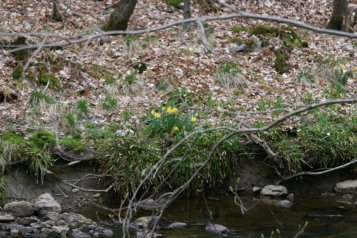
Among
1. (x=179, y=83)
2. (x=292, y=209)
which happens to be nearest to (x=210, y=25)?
(x=179, y=83)

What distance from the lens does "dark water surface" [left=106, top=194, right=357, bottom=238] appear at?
6680 millimetres

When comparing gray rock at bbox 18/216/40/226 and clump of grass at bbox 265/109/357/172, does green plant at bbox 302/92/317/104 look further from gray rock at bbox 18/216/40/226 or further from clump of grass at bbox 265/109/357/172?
gray rock at bbox 18/216/40/226

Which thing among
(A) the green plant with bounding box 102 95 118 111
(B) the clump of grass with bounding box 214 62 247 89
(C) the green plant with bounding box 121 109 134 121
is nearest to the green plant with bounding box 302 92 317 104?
(B) the clump of grass with bounding box 214 62 247 89

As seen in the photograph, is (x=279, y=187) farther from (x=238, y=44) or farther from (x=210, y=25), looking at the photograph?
(x=210, y=25)

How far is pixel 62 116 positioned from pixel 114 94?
1359 millimetres

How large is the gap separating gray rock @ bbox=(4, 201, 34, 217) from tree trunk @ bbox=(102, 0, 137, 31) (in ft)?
18.4

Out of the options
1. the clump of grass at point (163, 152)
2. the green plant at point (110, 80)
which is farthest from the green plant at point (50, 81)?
the clump of grass at point (163, 152)

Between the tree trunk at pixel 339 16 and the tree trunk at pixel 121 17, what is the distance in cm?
418

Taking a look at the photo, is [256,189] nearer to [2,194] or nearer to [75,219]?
[75,219]

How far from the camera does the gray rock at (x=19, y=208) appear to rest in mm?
6910

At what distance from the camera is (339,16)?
13.0 m

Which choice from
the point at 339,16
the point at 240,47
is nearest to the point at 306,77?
the point at 240,47

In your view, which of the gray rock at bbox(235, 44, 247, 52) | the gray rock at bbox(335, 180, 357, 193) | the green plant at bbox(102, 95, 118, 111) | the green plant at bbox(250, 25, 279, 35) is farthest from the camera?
the green plant at bbox(250, 25, 279, 35)

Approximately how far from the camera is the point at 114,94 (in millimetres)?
9992
